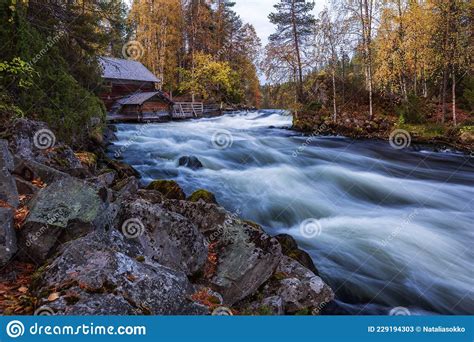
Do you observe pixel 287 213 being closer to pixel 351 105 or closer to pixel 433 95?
pixel 351 105

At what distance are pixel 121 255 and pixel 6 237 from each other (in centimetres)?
133

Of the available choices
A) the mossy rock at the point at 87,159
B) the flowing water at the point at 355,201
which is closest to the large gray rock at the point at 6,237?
the flowing water at the point at 355,201

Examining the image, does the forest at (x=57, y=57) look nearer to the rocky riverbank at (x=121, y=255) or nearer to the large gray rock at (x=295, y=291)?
→ the rocky riverbank at (x=121, y=255)

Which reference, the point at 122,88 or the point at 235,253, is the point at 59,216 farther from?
the point at 122,88

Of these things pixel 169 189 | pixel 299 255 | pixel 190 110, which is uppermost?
pixel 190 110

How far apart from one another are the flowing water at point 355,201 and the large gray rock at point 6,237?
17.4 ft

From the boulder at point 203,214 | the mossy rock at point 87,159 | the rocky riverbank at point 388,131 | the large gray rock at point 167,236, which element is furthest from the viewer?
the rocky riverbank at point 388,131

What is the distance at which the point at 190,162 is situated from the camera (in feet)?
46.7

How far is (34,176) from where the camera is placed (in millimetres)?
5750

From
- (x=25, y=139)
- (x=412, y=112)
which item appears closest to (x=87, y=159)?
(x=25, y=139)

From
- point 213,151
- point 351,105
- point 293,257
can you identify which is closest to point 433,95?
point 351,105

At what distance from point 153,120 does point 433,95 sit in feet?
75.2

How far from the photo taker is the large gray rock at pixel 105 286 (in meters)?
3.05

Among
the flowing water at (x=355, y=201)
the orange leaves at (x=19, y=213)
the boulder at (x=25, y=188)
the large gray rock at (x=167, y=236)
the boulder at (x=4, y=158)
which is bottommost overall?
the flowing water at (x=355, y=201)
